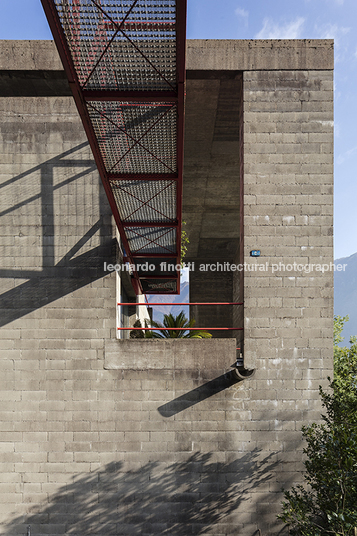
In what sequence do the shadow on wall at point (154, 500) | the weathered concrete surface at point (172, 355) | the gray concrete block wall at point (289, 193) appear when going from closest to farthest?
1. the shadow on wall at point (154, 500)
2. the weathered concrete surface at point (172, 355)
3. the gray concrete block wall at point (289, 193)

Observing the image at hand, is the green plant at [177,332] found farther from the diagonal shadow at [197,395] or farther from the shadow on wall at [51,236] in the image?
the shadow on wall at [51,236]

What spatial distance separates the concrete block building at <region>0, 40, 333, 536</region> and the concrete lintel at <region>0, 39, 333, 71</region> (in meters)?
0.03

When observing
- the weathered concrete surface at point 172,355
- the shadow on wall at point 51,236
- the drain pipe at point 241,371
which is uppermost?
the shadow on wall at point 51,236

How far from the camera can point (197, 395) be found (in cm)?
671

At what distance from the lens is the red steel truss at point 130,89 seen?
399 centimetres

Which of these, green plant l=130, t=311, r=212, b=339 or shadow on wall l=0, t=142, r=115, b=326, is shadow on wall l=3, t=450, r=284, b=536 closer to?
green plant l=130, t=311, r=212, b=339

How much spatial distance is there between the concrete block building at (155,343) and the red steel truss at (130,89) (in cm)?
136

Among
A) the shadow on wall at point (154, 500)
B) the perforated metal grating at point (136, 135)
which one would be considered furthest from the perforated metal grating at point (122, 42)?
the shadow on wall at point (154, 500)

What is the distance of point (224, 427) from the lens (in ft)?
21.8

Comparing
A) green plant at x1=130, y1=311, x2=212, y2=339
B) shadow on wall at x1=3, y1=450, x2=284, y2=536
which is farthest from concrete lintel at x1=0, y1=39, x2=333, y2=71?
shadow on wall at x1=3, y1=450, x2=284, y2=536

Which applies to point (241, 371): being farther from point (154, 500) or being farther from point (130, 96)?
point (130, 96)

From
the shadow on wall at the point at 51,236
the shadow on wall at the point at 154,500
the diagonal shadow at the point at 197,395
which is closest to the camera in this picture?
the shadow on wall at the point at 154,500

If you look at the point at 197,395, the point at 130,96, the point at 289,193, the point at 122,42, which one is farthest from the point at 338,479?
the point at 122,42

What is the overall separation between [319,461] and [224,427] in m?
1.83
